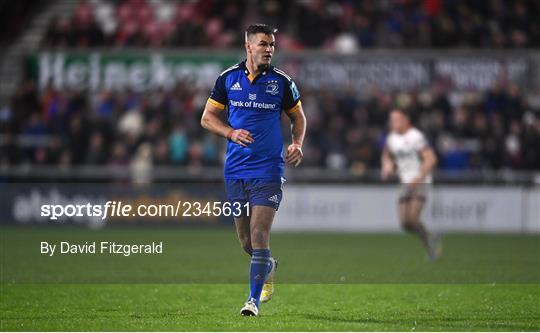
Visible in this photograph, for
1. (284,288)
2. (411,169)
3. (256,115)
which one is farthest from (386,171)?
(256,115)

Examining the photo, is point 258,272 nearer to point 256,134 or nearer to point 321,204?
point 256,134

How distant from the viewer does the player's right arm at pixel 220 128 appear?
430 inches

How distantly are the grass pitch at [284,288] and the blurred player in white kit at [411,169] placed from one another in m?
0.56

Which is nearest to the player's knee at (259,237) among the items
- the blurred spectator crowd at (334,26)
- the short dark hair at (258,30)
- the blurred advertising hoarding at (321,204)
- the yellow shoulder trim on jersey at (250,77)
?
the yellow shoulder trim on jersey at (250,77)

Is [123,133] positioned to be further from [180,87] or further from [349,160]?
[349,160]

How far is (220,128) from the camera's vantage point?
11.2 meters

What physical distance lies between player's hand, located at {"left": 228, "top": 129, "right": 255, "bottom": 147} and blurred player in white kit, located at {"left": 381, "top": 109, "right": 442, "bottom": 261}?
8.90 m

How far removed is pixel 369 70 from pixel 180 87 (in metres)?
5.13

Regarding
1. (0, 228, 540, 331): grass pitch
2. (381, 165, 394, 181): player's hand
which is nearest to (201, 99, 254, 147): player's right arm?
(0, 228, 540, 331): grass pitch

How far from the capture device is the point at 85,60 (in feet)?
103

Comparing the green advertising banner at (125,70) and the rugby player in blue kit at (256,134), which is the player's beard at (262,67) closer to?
the rugby player in blue kit at (256,134)

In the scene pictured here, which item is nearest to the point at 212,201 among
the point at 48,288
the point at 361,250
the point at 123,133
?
the point at 123,133

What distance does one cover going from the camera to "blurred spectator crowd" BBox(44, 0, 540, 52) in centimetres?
3098

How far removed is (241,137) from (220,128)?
1.12 ft
